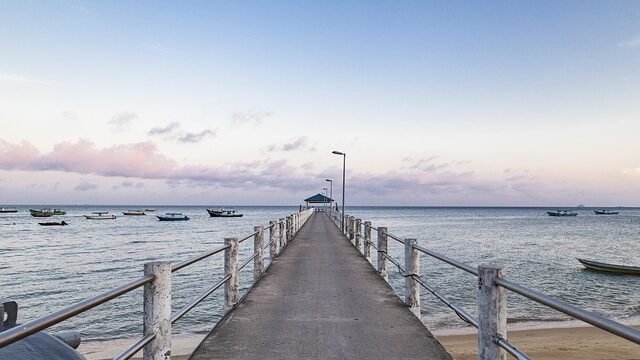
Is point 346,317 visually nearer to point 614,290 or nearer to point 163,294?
point 163,294

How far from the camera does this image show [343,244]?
19.2m

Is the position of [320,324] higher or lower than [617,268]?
higher

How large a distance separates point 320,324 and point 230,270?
1754 mm

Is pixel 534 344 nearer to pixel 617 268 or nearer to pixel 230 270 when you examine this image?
pixel 230 270

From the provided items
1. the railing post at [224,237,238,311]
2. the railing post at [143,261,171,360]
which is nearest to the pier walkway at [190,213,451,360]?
the railing post at [224,237,238,311]

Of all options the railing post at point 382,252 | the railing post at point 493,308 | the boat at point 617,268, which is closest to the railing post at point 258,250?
the railing post at point 382,252

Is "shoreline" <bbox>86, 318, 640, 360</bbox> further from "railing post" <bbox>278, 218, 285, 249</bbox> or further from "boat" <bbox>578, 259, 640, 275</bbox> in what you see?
"boat" <bbox>578, 259, 640, 275</bbox>

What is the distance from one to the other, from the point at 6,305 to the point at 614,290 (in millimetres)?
26760

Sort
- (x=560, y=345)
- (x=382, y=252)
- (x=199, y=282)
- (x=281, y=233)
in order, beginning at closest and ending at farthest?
(x=382, y=252), (x=560, y=345), (x=281, y=233), (x=199, y=282)

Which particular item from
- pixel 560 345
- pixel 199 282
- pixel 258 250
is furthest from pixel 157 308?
pixel 199 282

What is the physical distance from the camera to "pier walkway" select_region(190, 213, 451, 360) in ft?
16.7

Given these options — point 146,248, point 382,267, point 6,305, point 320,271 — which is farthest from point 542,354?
point 146,248

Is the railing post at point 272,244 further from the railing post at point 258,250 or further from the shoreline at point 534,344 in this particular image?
the shoreline at point 534,344

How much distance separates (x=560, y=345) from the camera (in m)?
13.6
